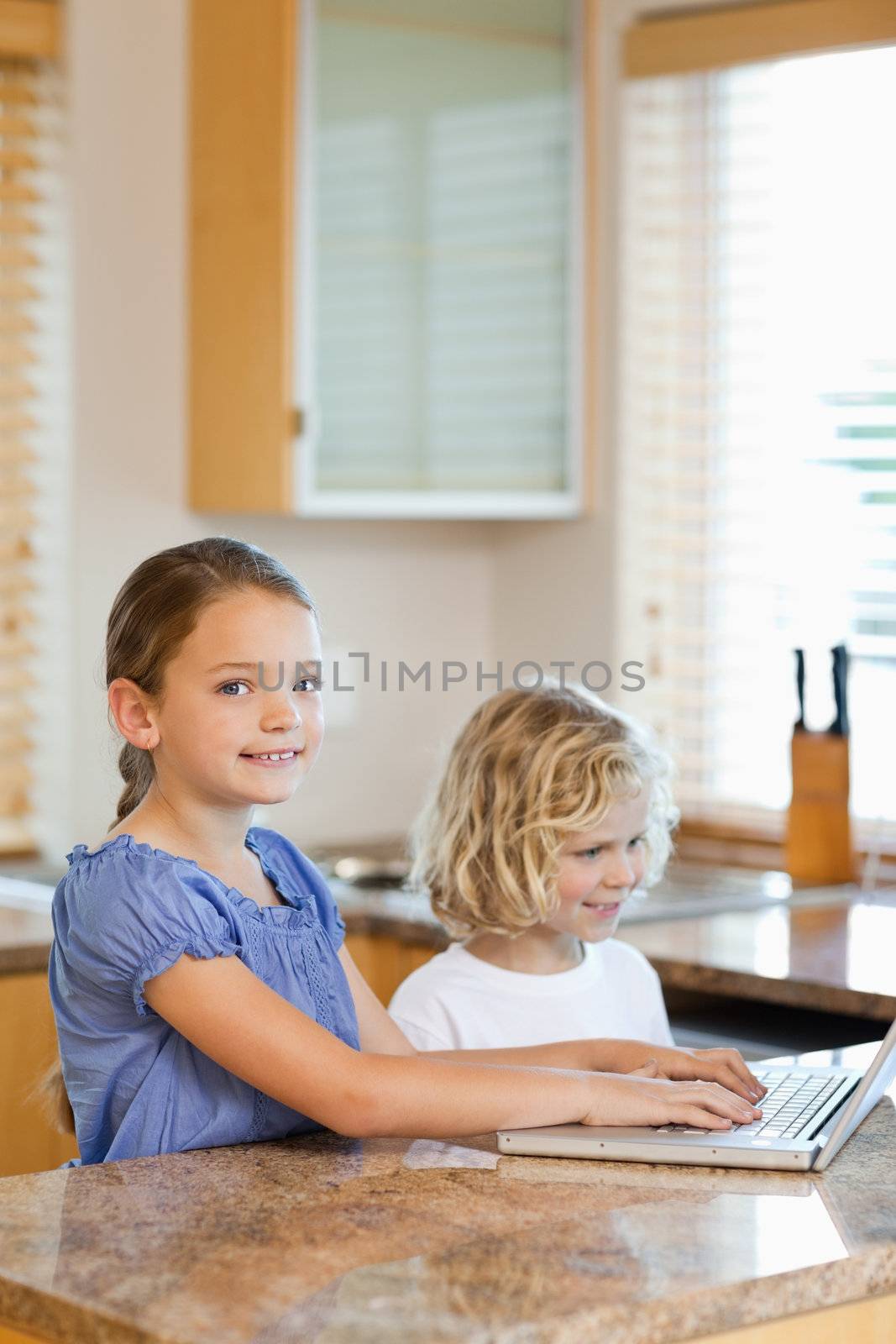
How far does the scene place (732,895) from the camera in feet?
9.38

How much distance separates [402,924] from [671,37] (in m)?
1.62

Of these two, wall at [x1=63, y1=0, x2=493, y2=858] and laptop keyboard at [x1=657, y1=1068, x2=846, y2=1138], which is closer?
laptop keyboard at [x1=657, y1=1068, x2=846, y2=1138]

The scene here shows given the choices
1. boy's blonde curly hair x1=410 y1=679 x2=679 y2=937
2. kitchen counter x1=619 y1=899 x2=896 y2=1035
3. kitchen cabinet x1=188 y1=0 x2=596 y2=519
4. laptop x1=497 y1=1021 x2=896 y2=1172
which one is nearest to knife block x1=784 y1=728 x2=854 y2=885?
kitchen counter x1=619 y1=899 x2=896 y2=1035

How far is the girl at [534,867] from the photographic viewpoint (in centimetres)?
187

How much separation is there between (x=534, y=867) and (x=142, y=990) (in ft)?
1.78

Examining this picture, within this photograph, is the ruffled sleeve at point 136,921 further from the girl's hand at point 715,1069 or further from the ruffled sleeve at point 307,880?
the girl's hand at point 715,1069

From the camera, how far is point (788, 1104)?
1527 mm

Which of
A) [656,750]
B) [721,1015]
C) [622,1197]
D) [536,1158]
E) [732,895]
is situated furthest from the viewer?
→ [732,895]

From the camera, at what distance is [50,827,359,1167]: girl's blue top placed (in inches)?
55.6

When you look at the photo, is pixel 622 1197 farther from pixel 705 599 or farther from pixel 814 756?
pixel 705 599

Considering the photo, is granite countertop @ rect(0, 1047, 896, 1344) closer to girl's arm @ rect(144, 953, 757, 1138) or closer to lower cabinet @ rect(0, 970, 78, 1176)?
girl's arm @ rect(144, 953, 757, 1138)

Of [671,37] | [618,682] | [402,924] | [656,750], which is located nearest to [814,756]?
[618,682]

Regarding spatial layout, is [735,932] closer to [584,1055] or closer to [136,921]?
[584,1055]

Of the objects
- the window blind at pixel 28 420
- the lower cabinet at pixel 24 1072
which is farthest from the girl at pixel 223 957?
the window blind at pixel 28 420
